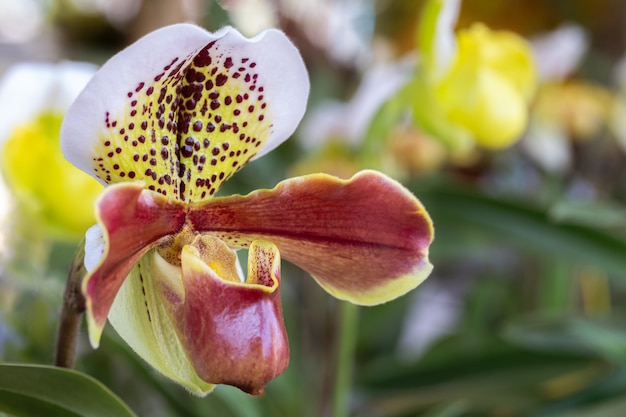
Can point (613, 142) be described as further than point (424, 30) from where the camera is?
Yes

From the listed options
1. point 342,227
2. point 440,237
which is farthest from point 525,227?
point 342,227

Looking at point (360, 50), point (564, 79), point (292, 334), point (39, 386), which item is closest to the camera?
point (39, 386)

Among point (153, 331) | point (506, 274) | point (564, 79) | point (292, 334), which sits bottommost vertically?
point (506, 274)

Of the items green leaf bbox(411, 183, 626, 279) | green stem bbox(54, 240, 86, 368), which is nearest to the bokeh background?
green leaf bbox(411, 183, 626, 279)

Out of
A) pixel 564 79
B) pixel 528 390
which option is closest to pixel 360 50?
pixel 564 79

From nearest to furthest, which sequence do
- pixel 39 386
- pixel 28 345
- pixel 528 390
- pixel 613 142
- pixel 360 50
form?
pixel 39 386 → pixel 28 345 → pixel 528 390 → pixel 613 142 → pixel 360 50

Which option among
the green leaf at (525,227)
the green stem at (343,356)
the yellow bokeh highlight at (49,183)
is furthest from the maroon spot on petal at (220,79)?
the green leaf at (525,227)

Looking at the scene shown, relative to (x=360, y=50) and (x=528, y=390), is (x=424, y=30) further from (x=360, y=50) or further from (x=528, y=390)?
(x=360, y=50)
